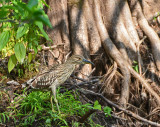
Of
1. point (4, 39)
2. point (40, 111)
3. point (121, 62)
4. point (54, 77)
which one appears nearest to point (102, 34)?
point (121, 62)

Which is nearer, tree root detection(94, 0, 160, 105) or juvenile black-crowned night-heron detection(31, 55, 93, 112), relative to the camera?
juvenile black-crowned night-heron detection(31, 55, 93, 112)

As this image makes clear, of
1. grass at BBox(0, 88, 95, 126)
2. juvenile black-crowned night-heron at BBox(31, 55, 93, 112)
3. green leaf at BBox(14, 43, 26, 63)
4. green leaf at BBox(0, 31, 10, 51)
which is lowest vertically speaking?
grass at BBox(0, 88, 95, 126)

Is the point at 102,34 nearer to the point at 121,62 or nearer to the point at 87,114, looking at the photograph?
the point at 121,62

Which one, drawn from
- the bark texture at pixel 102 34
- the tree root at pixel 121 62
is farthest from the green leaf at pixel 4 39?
the tree root at pixel 121 62

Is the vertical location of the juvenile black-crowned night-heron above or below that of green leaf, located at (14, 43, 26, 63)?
below

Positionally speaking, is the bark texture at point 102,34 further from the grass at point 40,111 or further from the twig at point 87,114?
the twig at point 87,114

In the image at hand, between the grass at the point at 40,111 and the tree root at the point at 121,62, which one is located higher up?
the tree root at the point at 121,62

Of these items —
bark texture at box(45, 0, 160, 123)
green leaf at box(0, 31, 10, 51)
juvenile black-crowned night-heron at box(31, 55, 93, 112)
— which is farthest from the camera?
bark texture at box(45, 0, 160, 123)

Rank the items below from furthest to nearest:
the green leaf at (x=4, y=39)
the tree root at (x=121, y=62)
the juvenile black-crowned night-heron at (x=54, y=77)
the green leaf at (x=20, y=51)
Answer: the tree root at (x=121, y=62)
the juvenile black-crowned night-heron at (x=54, y=77)
the green leaf at (x=20, y=51)
the green leaf at (x=4, y=39)

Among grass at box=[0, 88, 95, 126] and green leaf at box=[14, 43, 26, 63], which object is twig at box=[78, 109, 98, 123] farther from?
green leaf at box=[14, 43, 26, 63]

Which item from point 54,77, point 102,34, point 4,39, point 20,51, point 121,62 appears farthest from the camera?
point 102,34

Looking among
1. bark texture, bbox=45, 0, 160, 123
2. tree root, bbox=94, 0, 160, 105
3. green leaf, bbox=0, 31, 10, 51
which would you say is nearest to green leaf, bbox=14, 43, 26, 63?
green leaf, bbox=0, 31, 10, 51

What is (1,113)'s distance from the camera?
3943mm

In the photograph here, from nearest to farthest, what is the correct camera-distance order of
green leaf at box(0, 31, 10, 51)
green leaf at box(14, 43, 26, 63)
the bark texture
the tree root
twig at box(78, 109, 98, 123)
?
green leaf at box(0, 31, 10, 51) < twig at box(78, 109, 98, 123) < green leaf at box(14, 43, 26, 63) < the tree root < the bark texture
